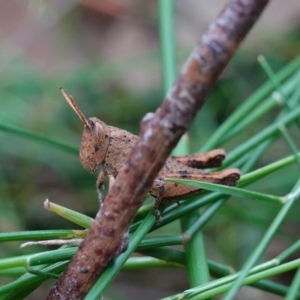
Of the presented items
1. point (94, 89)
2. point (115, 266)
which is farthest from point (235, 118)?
point (94, 89)

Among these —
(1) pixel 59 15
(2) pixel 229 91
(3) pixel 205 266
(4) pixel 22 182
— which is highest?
(1) pixel 59 15

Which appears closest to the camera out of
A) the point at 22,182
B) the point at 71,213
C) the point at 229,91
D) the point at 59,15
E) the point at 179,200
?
the point at 71,213

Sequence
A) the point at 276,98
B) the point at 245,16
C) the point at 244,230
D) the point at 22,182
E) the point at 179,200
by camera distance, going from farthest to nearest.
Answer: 1. the point at 22,182
2. the point at 244,230
3. the point at 276,98
4. the point at 179,200
5. the point at 245,16

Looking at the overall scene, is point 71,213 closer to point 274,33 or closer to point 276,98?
point 276,98

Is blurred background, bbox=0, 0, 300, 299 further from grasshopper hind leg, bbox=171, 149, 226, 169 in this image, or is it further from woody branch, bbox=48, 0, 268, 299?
woody branch, bbox=48, 0, 268, 299

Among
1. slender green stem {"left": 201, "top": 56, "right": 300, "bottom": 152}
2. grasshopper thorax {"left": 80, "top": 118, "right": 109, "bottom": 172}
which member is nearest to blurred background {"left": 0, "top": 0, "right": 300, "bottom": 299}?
slender green stem {"left": 201, "top": 56, "right": 300, "bottom": 152}

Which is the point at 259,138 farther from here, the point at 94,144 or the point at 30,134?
the point at 30,134

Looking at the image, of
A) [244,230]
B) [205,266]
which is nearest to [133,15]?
[244,230]

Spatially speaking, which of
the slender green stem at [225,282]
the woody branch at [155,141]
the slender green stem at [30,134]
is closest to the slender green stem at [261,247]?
the slender green stem at [225,282]
